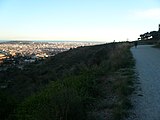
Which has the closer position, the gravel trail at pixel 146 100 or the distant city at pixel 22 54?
the gravel trail at pixel 146 100

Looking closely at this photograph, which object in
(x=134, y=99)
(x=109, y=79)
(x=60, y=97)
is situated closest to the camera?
(x=60, y=97)

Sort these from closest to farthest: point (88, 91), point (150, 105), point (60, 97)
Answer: point (60, 97)
point (150, 105)
point (88, 91)

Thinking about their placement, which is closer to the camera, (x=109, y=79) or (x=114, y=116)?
(x=114, y=116)

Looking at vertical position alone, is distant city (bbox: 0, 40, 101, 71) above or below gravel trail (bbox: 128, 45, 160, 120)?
below

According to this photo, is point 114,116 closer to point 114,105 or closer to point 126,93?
point 114,105

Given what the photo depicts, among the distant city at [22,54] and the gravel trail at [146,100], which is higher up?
the gravel trail at [146,100]

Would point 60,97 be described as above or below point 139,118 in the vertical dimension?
above

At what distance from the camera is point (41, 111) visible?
7.94 meters

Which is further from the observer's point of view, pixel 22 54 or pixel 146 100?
pixel 22 54

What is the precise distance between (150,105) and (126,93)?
1.61 m

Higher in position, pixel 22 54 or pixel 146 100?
pixel 146 100

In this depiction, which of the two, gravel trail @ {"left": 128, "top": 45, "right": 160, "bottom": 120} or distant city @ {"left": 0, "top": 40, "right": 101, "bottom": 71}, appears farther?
distant city @ {"left": 0, "top": 40, "right": 101, "bottom": 71}

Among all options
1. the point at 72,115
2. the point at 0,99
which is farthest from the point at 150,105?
the point at 0,99

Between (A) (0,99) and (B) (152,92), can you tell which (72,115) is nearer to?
(A) (0,99)
